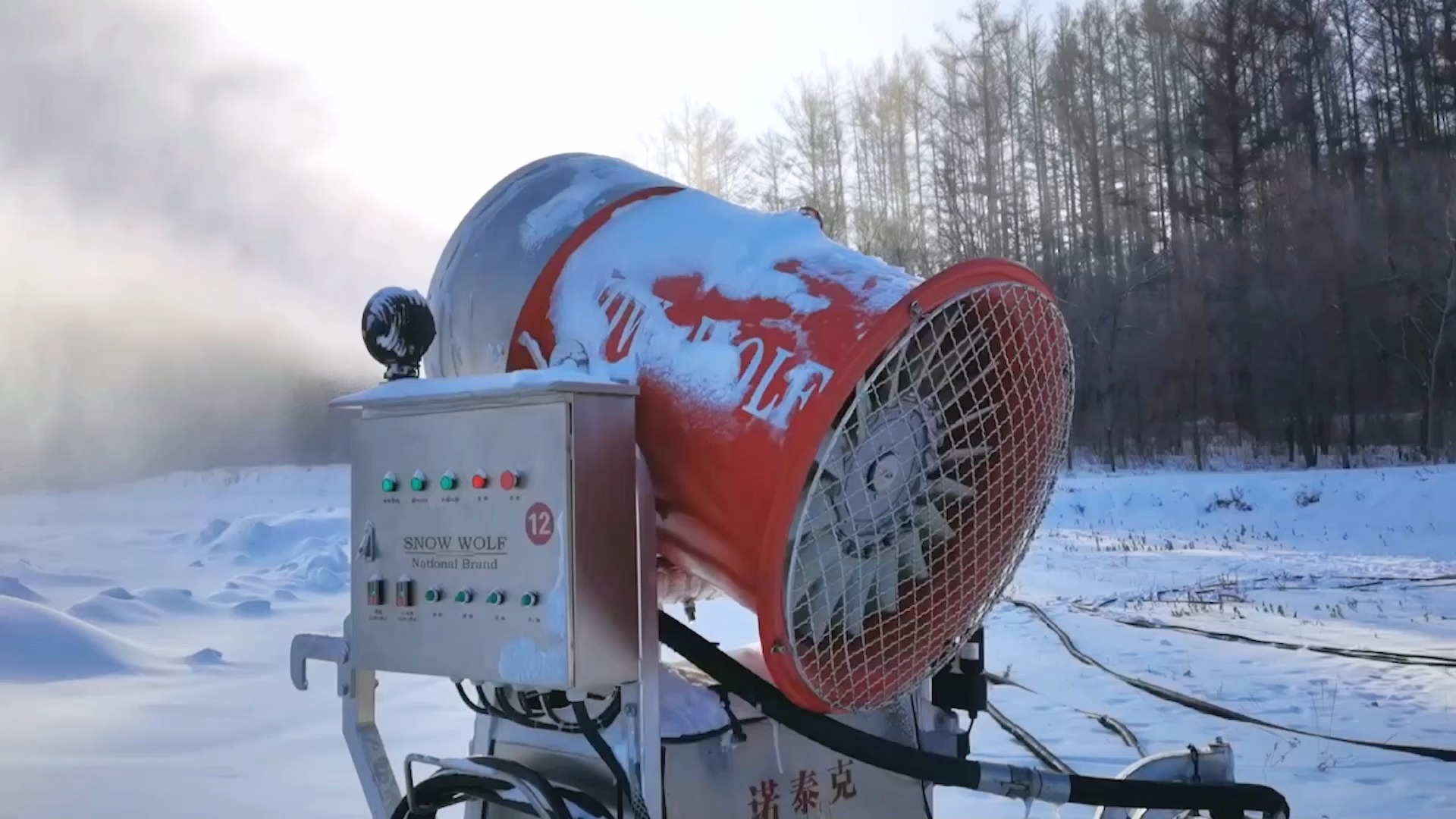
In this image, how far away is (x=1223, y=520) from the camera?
54.0ft

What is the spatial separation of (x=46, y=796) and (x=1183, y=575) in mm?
9431

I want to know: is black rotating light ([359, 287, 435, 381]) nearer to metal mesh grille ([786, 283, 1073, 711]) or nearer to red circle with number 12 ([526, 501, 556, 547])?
red circle with number 12 ([526, 501, 556, 547])

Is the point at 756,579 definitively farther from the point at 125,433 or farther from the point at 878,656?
the point at 125,433

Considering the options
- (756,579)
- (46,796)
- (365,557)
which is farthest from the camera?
(46,796)

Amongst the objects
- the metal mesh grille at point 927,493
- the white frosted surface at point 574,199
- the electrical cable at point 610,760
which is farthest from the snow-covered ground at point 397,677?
the white frosted surface at point 574,199

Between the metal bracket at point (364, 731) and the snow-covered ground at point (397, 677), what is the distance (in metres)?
2.00

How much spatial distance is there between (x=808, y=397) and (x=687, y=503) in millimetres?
400

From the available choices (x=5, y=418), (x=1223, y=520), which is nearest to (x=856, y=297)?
(x=5, y=418)

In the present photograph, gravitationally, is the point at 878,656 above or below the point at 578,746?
above

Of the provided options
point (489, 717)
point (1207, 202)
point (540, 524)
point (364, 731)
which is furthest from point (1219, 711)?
point (1207, 202)

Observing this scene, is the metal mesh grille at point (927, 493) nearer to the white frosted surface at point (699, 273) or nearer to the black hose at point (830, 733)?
the black hose at point (830, 733)

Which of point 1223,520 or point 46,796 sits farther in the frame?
point 1223,520

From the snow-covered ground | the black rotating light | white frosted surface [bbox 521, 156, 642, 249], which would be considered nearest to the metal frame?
the black rotating light

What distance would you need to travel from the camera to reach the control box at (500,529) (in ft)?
6.93
